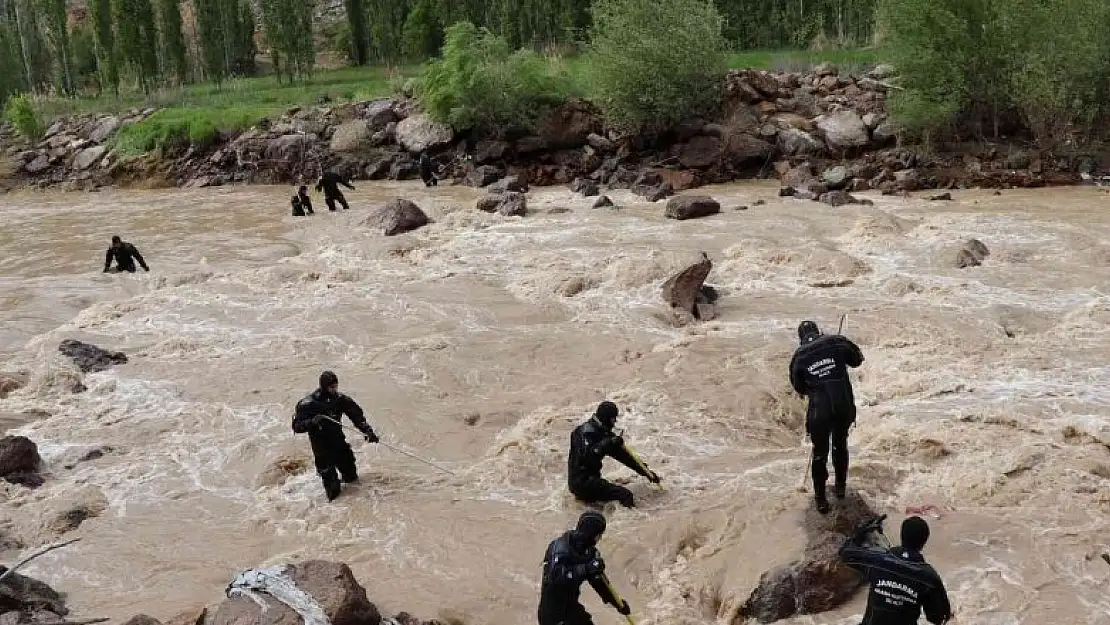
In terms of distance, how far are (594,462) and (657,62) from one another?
1023 inches

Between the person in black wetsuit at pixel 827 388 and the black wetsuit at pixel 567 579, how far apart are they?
9.49 ft

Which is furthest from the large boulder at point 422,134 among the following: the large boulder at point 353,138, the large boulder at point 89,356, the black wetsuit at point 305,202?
the large boulder at point 89,356

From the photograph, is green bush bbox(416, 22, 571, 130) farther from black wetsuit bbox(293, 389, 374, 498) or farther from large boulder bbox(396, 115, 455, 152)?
black wetsuit bbox(293, 389, 374, 498)

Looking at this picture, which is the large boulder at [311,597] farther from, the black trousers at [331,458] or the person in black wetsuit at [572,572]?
the black trousers at [331,458]

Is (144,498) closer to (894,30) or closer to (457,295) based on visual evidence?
(457,295)

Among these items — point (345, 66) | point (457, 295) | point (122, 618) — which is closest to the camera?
point (122, 618)

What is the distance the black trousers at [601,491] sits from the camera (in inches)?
371

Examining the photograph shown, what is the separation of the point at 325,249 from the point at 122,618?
15.2 metres

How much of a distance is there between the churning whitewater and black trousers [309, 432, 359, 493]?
268mm

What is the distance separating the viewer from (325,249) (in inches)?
883

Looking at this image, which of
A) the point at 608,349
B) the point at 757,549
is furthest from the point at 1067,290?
the point at 757,549

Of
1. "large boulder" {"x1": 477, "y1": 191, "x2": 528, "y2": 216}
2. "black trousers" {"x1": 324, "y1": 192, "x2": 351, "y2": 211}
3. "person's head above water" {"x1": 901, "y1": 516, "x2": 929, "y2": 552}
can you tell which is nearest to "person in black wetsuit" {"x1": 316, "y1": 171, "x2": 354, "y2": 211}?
"black trousers" {"x1": 324, "y1": 192, "x2": 351, "y2": 211}

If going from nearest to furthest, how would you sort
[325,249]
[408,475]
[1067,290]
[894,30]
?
[408,475]
[1067,290]
[325,249]
[894,30]

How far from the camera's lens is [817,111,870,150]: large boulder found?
31.5 meters
